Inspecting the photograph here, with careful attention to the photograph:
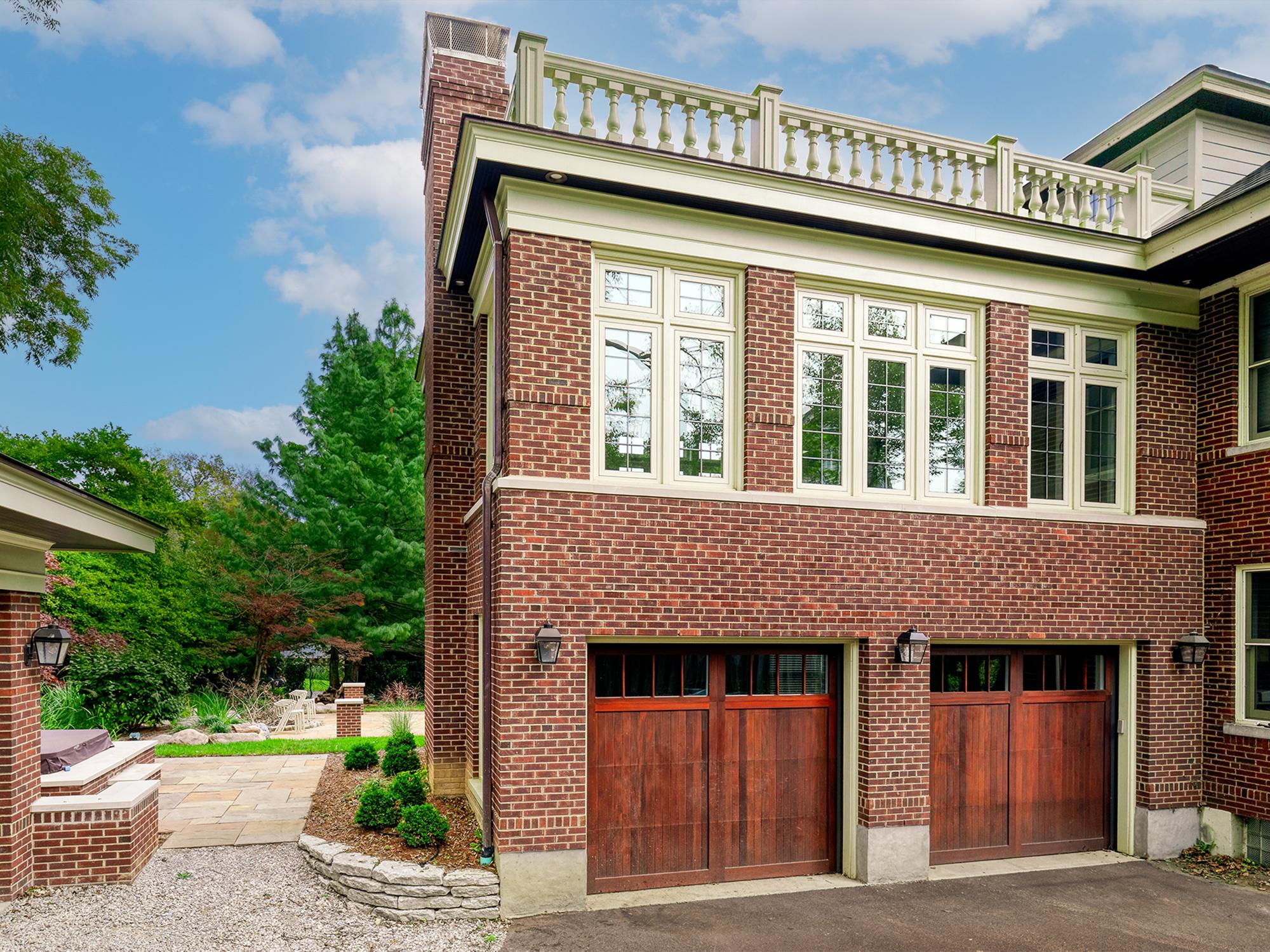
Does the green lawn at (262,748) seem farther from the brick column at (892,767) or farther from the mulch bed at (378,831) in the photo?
the brick column at (892,767)

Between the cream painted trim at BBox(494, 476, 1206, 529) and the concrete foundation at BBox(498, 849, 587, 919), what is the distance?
10.1 feet

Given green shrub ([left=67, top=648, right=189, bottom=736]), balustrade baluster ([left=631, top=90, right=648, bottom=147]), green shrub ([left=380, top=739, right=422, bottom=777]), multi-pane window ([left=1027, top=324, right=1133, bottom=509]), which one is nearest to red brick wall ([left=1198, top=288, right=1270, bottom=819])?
multi-pane window ([left=1027, top=324, right=1133, bottom=509])

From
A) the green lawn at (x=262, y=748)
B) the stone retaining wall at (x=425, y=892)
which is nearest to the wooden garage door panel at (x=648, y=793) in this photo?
the stone retaining wall at (x=425, y=892)

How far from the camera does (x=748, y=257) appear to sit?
27.2ft

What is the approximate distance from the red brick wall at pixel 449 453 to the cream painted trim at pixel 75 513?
315cm

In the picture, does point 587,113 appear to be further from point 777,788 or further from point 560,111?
point 777,788

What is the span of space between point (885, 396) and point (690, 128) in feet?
10.7

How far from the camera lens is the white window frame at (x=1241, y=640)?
9180 millimetres

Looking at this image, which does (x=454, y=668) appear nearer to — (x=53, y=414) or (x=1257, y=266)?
(x=1257, y=266)

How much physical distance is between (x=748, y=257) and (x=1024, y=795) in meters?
6.28

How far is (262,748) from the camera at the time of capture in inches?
593

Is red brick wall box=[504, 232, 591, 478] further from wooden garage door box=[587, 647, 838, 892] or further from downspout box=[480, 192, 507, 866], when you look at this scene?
wooden garage door box=[587, 647, 838, 892]

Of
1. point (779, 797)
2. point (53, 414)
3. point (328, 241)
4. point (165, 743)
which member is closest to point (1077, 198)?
point (779, 797)

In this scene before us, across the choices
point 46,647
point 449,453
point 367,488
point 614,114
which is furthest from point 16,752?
point 367,488
